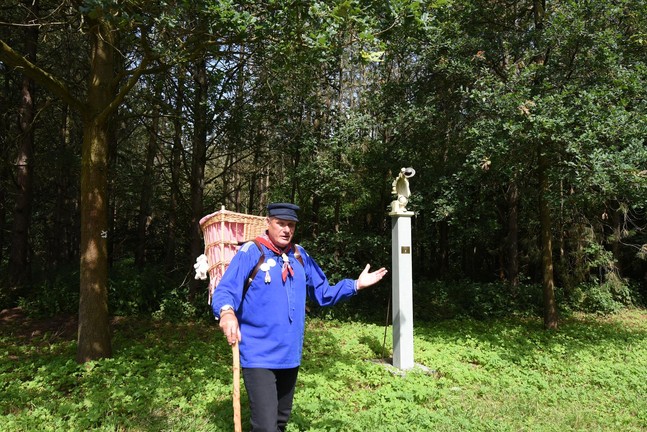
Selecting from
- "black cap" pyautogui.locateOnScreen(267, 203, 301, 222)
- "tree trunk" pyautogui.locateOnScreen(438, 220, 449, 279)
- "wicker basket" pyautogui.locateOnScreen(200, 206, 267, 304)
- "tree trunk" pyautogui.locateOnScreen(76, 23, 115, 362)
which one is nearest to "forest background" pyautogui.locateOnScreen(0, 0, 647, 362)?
"tree trunk" pyautogui.locateOnScreen(76, 23, 115, 362)

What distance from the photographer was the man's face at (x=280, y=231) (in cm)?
321

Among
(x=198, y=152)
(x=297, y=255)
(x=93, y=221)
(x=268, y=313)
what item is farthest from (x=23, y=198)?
(x=268, y=313)

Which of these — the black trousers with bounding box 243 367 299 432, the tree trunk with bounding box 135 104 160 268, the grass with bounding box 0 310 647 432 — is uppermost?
the tree trunk with bounding box 135 104 160 268

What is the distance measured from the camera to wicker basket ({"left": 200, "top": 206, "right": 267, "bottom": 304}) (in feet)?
15.1

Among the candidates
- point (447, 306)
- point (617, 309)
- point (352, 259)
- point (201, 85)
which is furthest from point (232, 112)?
point (617, 309)

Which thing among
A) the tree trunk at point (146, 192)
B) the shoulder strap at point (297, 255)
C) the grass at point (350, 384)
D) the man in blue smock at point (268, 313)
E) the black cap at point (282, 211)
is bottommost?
the grass at point (350, 384)

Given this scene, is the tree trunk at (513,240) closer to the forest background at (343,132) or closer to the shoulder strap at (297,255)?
the forest background at (343,132)

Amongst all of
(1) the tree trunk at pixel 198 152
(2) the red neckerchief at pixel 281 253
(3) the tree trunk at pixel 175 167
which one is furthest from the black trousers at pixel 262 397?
(1) the tree trunk at pixel 198 152

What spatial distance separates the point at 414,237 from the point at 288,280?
395 inches

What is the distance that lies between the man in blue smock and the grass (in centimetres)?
151

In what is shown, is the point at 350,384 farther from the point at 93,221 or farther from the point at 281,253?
the point at 93,221

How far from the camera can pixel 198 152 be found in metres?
10.6

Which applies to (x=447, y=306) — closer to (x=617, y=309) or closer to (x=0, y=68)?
(x=617, y=309)

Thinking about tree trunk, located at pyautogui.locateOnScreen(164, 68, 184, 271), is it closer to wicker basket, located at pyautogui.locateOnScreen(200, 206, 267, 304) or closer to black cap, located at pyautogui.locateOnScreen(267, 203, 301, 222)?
wicker basket, located at pyautogui.locateOnScreen(200, 206, 267, 304)
